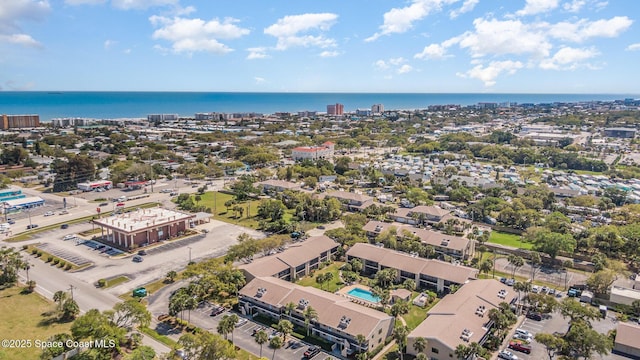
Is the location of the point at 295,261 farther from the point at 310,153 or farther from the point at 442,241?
the point at 310,153

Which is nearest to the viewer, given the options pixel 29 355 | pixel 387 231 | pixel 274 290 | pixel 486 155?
pixel 29 355

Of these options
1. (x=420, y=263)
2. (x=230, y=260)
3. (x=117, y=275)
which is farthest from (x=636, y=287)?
(x=117, y=275)

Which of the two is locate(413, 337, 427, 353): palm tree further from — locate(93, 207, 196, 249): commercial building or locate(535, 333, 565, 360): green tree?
locate(93, 207, 196, 249): commercial building

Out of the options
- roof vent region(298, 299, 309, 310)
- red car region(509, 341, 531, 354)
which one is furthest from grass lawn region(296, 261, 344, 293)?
red car region(509, 341, 531, 354)

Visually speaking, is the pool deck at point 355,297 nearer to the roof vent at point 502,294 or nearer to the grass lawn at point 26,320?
the roof vent at point 502,294

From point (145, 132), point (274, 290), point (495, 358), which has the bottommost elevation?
point (495, 358)

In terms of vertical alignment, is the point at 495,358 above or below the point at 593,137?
below

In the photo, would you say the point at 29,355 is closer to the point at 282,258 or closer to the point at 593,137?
the point at 282,258
